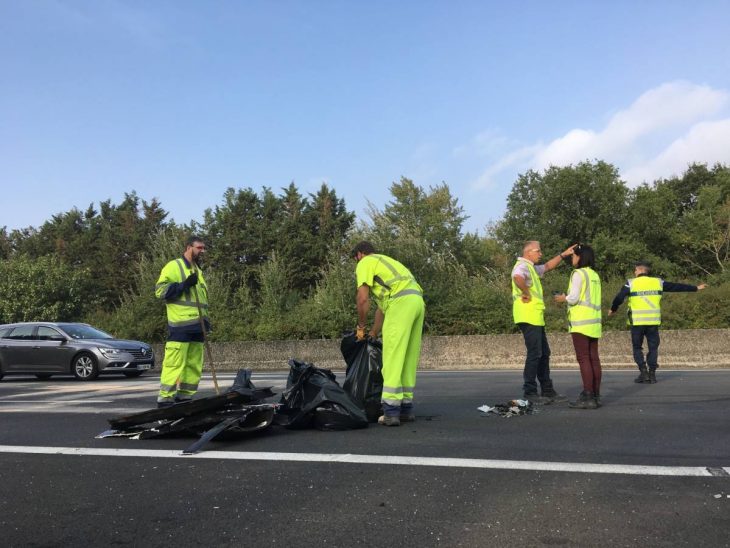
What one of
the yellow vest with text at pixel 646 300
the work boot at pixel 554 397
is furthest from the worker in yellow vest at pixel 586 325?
the yellow vest with text at pixel 646 300

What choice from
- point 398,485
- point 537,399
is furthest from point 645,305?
point 398,485

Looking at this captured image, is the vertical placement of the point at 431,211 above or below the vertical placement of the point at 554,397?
above

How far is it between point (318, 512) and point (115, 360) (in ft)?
41.9

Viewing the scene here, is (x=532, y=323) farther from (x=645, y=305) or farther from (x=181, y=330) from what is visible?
(x=181, y=330)

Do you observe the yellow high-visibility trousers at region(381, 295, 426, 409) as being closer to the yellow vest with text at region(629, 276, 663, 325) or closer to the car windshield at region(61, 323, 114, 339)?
the yellow vest with text at region(629, 276, 663, 325)

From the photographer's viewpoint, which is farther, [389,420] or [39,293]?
[39,293]

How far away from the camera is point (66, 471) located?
465 centimetres

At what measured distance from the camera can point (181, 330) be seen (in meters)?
7.10

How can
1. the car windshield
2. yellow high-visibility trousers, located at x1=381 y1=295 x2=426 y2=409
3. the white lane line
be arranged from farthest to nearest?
the car windshield
yellow high-visibility trousers, located at x1=381 y1=295 x2=426 y2=409
the white lane line

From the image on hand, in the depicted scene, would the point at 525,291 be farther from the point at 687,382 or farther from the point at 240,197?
the point at 240,197

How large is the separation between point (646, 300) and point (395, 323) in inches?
218

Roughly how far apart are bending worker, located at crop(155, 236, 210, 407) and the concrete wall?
9739 mm

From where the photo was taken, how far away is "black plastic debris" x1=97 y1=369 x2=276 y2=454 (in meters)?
5.64

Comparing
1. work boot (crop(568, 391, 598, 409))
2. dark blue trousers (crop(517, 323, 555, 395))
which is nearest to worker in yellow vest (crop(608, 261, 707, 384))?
dark blue trousers (crop(517, 323, 555, 395))
